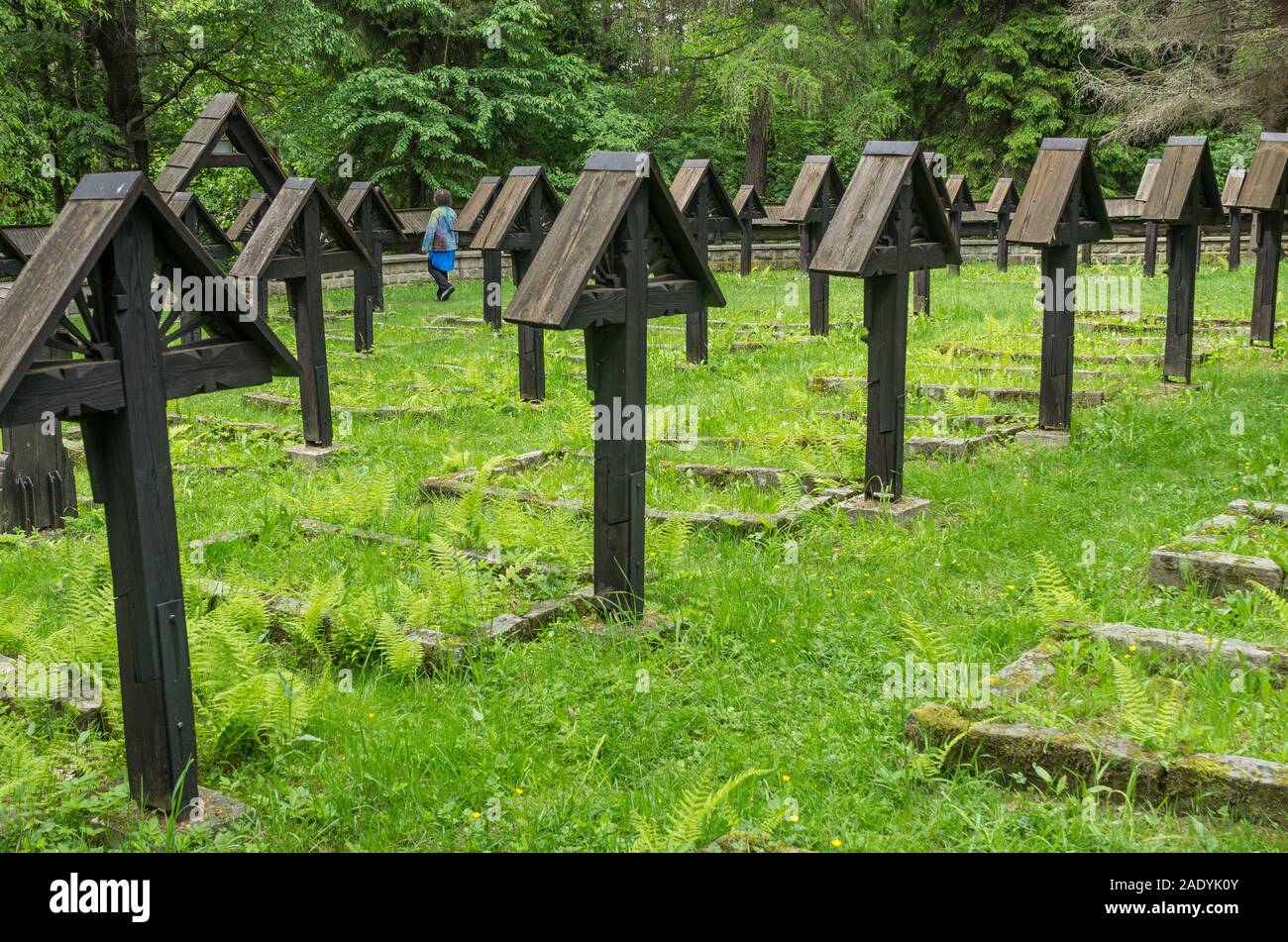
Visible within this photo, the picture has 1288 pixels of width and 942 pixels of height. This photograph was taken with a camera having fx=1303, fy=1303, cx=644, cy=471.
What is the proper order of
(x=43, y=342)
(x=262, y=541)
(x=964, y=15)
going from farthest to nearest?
(x=964, y=15)
(x=262, y=541)
(x=43, y=342)

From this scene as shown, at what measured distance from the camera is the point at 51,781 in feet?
Result: 15.4

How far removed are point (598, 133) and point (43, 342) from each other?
25.3 metres

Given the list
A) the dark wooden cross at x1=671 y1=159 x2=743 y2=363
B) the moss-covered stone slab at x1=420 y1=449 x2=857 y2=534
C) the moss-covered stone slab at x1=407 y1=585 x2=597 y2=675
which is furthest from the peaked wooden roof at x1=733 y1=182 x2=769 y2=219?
the moss-covered stone slab at x1=407 y1=585 x2=597 y2=675

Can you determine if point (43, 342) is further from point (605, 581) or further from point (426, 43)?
point (426, 43)

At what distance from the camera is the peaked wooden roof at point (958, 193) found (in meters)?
21.8

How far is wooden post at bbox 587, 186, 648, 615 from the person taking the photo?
20.7 feet

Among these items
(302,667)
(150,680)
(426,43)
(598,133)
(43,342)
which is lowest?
(302,667)

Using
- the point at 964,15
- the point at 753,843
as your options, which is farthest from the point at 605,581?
the point at 964,15

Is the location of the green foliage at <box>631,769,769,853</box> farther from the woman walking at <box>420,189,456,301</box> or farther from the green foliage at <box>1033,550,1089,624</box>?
the woman walking at <box>420,189,456,301</box>

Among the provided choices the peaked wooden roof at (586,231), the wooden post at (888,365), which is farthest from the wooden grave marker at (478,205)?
the peaked wooden roof at (586,231)

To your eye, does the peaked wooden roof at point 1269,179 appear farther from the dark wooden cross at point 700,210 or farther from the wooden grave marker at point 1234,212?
the wooden grave marker at point 1234,212

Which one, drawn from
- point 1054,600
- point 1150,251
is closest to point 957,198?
point 1150,251

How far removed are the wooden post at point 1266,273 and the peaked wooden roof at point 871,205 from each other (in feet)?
22.3

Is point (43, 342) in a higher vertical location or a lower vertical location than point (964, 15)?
lower
